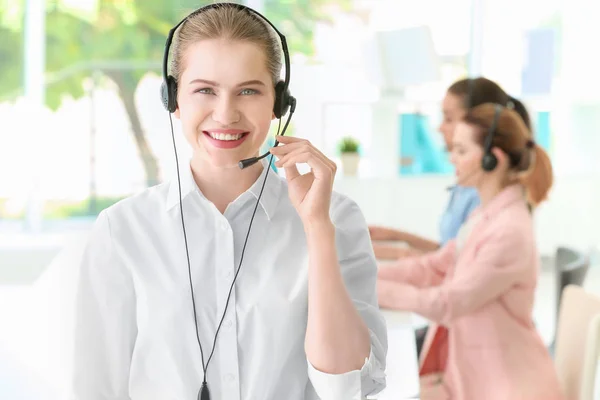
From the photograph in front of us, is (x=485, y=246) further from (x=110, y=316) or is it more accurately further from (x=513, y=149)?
(x=110, y=316)

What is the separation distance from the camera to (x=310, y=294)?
2.94 ft

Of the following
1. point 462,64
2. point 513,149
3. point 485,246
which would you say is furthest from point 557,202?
point 485,246

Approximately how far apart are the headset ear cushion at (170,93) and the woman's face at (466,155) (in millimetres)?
1180

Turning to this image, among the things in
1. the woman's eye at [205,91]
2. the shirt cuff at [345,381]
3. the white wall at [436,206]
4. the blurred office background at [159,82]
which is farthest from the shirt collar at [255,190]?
the blurred office background at [159,82]

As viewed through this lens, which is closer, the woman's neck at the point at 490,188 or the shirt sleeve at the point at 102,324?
the shirt sleeve at the point at 102,324

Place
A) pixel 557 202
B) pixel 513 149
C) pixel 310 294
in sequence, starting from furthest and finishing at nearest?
pixel 557 202 < pixel 513 149 < pixel 310 294

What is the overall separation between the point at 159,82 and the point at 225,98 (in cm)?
319

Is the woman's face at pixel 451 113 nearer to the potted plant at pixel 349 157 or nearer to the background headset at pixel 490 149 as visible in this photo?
the background headset at pixel 490 149

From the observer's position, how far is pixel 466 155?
6.80 ft

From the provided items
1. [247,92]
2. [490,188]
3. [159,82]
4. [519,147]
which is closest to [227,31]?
[247,92]

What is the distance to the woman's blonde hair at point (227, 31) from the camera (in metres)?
0.92

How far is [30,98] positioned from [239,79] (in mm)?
3474

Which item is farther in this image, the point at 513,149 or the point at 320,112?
the point at 320,112

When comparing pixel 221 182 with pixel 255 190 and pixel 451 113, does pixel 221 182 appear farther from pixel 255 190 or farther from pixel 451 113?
pixel 451 113
